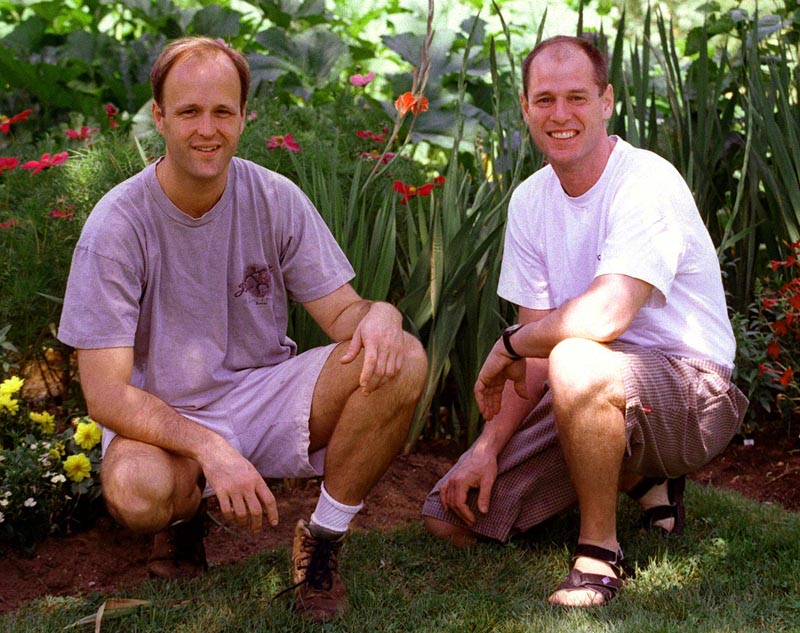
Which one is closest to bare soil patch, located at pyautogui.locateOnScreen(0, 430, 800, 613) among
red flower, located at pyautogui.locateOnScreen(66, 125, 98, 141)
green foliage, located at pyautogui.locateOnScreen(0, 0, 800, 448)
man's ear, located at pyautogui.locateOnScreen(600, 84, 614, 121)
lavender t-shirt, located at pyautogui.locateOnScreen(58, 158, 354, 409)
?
green foliage, located at pyautogui.locateOnScreen(0, 0, 800, 448)

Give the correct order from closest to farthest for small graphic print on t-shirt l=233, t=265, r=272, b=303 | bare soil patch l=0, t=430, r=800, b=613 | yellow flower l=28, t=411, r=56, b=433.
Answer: small graphic print on t-shirt l=233, t=265, r=272, b=303, bare soil patch l=0, t=430, r=800, b=613, yellow flower l=28, t=411, r=56, b=433

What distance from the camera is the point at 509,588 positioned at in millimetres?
2723

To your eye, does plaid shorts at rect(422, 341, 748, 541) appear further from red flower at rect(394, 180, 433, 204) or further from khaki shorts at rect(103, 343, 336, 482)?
red flower at rect(394, 180, 433, 204)

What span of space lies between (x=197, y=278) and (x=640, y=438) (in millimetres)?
1207

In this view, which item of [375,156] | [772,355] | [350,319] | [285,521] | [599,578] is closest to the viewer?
[599,578]

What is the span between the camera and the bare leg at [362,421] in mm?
2553

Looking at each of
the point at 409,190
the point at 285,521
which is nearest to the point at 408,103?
the point at 409,190

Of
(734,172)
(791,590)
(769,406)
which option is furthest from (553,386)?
(734,172)

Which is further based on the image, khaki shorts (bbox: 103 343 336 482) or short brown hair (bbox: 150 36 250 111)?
khaki shorts (bbox: 103 343 336 482)

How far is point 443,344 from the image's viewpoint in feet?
10.8

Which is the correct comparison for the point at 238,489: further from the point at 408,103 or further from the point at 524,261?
the point at 408,103

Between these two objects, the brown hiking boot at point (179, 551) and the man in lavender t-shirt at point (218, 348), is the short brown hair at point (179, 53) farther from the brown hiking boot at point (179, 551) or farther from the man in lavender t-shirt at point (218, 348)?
the brown hiking boot at point (179, 551)

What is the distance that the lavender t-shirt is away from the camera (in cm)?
245

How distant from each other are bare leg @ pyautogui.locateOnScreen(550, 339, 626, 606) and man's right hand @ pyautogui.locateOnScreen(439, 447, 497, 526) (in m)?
0.37
